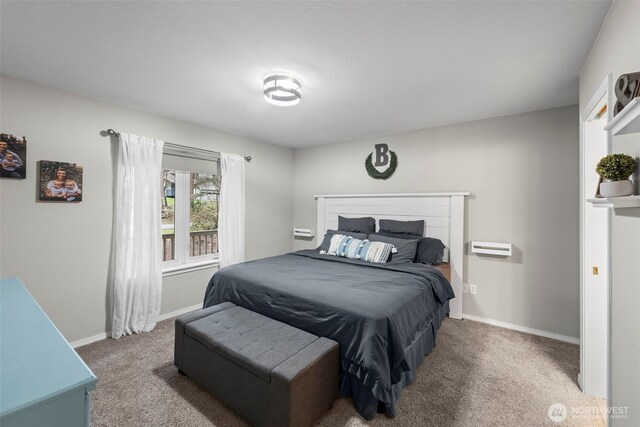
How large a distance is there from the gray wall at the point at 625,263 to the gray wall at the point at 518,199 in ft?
5.19

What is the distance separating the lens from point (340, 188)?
459 cm

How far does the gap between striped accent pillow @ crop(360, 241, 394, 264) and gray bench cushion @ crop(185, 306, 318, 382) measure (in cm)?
145

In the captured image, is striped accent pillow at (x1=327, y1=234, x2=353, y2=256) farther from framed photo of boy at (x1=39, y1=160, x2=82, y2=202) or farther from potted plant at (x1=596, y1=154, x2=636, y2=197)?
framed photo of boy at (x1=39, y1=160, x2=82, y2=202)

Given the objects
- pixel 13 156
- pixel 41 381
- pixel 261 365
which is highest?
pixel 13 156

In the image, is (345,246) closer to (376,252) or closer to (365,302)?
(376,252)

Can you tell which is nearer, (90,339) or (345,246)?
(90,339)

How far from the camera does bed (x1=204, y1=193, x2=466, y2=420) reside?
1.79 metres

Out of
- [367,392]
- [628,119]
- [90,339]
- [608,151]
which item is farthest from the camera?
[90,339]

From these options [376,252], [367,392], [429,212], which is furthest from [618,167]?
[429,212]

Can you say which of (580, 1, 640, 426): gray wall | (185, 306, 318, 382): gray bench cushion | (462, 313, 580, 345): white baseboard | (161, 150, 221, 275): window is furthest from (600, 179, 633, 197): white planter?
(161, 150, 221, 275): window

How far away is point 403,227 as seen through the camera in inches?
144

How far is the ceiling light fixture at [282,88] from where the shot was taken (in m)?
2.31

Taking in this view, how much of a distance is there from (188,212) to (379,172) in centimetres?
277

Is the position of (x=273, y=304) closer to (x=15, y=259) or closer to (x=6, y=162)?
(x=15, y=259)
